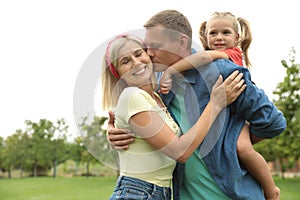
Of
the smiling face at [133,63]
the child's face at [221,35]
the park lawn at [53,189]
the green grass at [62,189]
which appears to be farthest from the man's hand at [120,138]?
the park lawn at [53,189]

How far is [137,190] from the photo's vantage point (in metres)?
2.42

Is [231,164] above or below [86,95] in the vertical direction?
below

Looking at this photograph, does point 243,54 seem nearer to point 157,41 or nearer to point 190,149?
point 157,41

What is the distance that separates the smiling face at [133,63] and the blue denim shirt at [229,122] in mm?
257

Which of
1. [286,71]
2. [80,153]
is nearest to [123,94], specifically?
[286,71]

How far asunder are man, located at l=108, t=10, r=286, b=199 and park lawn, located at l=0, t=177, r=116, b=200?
21.6 meters

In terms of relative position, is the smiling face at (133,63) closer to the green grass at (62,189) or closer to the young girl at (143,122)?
the young girl at (143,122)

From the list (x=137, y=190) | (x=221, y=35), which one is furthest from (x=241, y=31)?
(x=137, y=190)

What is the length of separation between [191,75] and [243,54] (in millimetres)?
605

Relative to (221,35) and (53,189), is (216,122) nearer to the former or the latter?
(221,35)

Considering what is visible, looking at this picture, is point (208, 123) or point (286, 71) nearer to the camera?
point (208, 123)

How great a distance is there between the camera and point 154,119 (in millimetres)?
2352

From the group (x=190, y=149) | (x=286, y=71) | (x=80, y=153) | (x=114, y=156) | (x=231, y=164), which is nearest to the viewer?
(x=190, y=149)

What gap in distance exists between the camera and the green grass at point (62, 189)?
25984 mm
